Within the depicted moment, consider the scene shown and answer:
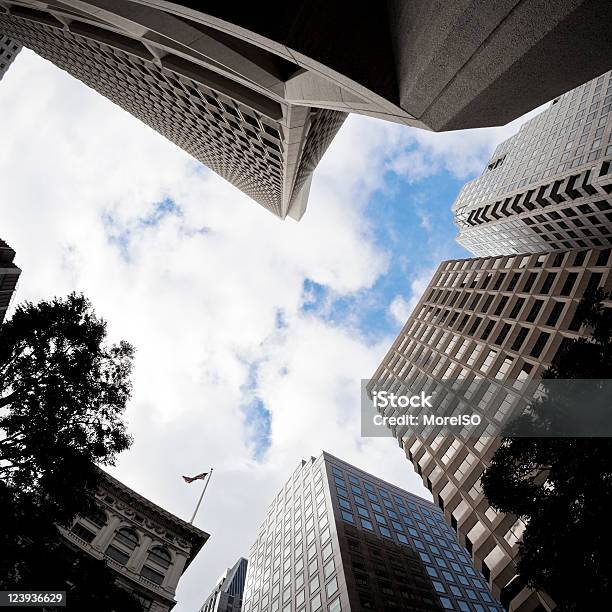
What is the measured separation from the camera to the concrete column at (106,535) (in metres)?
27.7

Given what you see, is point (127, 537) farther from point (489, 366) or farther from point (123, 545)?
point (489, 366)

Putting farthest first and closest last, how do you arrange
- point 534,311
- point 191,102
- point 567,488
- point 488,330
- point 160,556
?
point 488,330 < point 534,311 < point 160,556 < point 191,102 < point 567,488

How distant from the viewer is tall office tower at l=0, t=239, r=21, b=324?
141 feet

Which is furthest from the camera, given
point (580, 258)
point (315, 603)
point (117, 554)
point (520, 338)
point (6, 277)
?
point (315, 603)

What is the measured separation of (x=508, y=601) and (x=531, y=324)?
2205cm

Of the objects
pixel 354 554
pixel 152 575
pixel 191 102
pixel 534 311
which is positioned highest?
pixel 191 102

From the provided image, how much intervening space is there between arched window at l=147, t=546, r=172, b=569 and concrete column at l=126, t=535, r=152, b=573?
0.58 m

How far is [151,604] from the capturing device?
26250 mm

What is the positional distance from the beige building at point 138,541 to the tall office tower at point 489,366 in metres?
23.7

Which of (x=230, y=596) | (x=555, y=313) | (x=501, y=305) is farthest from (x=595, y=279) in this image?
(x=230, y=596)

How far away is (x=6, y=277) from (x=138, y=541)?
34.6 metres

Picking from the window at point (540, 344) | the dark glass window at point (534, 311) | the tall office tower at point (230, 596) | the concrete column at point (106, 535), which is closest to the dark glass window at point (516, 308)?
the dark glass window at point (534, 311)

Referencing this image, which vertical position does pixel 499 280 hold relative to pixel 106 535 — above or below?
above

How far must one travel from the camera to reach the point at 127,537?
97.7 ft
